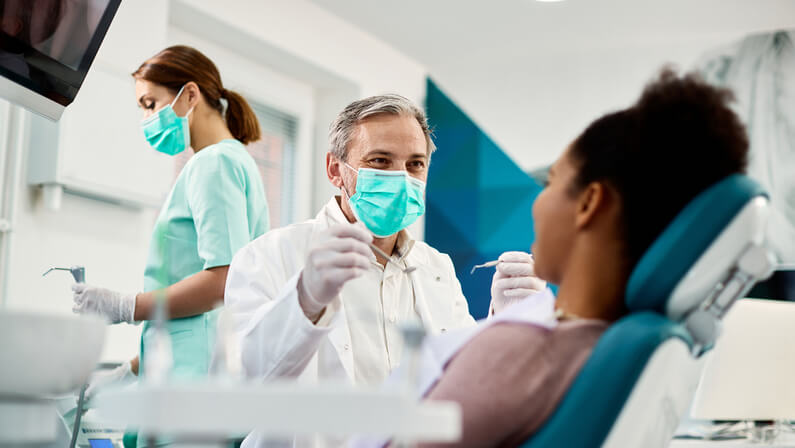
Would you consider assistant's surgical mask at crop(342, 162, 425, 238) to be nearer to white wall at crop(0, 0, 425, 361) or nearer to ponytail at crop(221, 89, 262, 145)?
ponytail at crop(221, 89, 262, 145)

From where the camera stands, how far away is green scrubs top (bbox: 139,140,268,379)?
1865 mm

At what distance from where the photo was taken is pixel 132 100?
284 centimetres

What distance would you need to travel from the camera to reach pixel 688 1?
377 cm

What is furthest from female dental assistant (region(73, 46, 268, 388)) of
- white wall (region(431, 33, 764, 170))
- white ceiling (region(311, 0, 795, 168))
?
white wall (region(431, 33, 764, 170))

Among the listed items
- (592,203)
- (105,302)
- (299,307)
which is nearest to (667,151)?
(592,203)

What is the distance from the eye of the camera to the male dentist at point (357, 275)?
1.24 meters

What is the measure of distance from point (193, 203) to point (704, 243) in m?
1.36

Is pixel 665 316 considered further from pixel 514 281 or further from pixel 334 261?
pixel 514 281

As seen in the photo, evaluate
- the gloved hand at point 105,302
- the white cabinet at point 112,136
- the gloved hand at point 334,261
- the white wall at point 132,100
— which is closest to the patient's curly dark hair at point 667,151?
the gloved hand at point 334,261

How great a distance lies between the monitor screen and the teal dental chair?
1.15m

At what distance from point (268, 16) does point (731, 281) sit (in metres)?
3.08

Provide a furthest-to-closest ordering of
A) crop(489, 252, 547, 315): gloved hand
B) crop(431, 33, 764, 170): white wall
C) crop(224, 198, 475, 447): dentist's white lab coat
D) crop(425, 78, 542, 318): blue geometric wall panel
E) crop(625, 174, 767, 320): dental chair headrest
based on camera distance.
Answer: crop(425, 78, 542, 318): blue geometric wall panel < crop(431, 33, 764, 170): white wall < crop(489, 252, 547, 315): gloved hand < crop(224, 198, 475, 447): dentist's white lab coat < crop(625, 174, 767, 320): dental chair headrest

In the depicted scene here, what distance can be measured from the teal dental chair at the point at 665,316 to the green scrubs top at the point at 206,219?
1.12 metres

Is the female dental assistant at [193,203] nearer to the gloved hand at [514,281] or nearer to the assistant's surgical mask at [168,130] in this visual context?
the assistant's surgical mask at [168,130]
